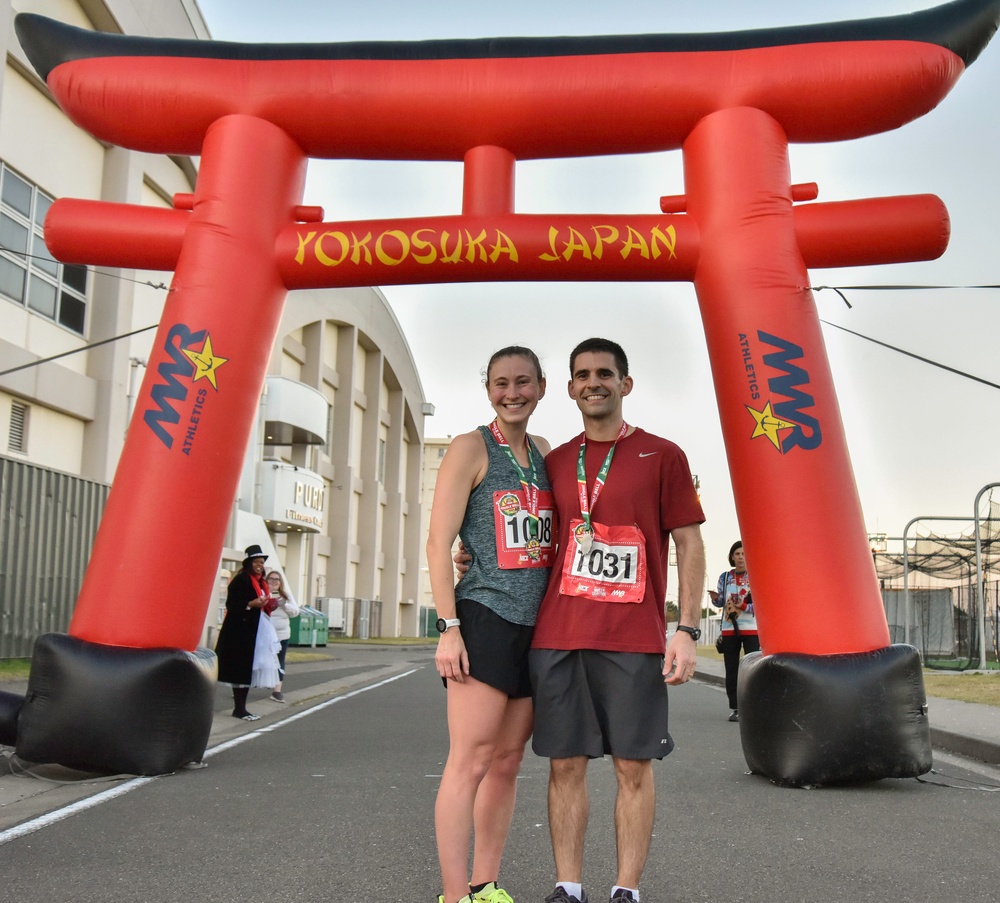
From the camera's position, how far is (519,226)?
7250mm

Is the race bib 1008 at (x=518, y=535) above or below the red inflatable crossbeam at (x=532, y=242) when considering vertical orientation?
below

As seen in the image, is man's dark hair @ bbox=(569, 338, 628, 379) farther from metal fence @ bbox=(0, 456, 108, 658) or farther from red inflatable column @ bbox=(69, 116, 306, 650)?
metal fence @ bbox=(0, 456, 108, 658)

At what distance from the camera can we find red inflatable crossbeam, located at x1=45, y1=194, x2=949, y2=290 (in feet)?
23.5

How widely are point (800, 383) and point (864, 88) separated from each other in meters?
2.13

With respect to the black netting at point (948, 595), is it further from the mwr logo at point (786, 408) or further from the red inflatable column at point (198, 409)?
the red inflatable column at point (198, 409)

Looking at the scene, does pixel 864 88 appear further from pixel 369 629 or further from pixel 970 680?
pixel 369 629

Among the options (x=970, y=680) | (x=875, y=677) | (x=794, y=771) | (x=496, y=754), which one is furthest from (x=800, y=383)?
(x=970, y=680)

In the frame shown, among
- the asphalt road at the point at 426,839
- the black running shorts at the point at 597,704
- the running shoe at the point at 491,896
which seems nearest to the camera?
the running shoe at the point at 491,896

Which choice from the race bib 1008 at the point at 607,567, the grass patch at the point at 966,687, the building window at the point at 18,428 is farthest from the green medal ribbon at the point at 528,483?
the building window at the point at 18,428

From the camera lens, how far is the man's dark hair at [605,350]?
3.94 metres

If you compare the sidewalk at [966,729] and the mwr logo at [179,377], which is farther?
the sidewalk at [966,729]

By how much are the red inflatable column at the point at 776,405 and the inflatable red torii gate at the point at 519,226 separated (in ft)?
0.05

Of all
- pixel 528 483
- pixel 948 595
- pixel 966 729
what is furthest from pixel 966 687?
pixel 528 483

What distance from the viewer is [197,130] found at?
7.67 meters
